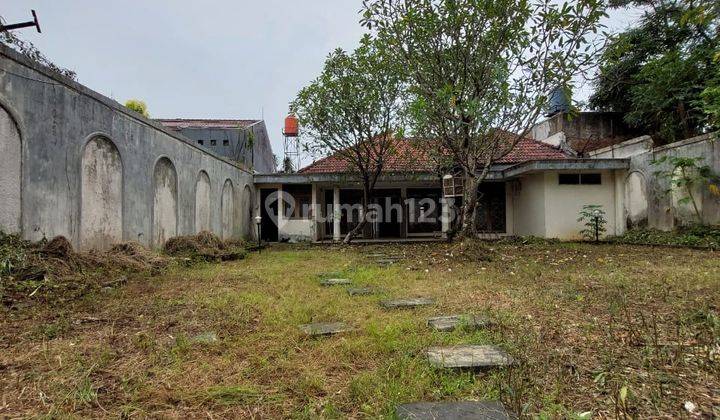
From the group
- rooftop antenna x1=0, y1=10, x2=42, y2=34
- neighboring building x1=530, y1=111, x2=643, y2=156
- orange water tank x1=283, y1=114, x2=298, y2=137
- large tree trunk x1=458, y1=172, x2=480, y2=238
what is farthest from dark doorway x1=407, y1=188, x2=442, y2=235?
rooftop antenna x1=0, y1=10, x2=42, y2=34

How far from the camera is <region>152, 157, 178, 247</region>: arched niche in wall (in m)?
7.26

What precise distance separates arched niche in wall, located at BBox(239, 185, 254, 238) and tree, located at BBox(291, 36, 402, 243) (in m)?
2.93

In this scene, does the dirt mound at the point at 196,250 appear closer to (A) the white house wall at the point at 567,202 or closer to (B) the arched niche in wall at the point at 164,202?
(B) the arched niche in wall at the point at 164,202

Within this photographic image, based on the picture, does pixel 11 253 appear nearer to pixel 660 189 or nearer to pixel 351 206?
pixel 351 206

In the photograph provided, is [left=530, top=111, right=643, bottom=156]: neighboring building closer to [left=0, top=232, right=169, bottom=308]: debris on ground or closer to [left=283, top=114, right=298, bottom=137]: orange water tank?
[left=283, top=114, right=298, bottom=137]: orange water tank

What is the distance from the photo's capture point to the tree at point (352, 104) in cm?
1012

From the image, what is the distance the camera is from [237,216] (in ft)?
38.9

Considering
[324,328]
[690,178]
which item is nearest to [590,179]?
[690,178]

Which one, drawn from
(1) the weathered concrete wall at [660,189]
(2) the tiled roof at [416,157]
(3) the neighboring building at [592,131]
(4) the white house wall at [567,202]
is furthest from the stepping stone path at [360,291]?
(3) the neighboring building at [592,131]

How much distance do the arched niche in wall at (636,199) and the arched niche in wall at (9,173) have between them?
13.2 metres

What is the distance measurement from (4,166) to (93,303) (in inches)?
75.9

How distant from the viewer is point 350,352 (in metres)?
2.23

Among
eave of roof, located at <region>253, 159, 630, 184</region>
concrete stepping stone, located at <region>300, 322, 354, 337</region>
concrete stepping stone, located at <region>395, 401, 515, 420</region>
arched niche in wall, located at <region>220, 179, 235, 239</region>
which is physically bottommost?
concrete stepping stone, located at <region>300, 322, 354, 337</region>

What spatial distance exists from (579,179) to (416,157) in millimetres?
4861
